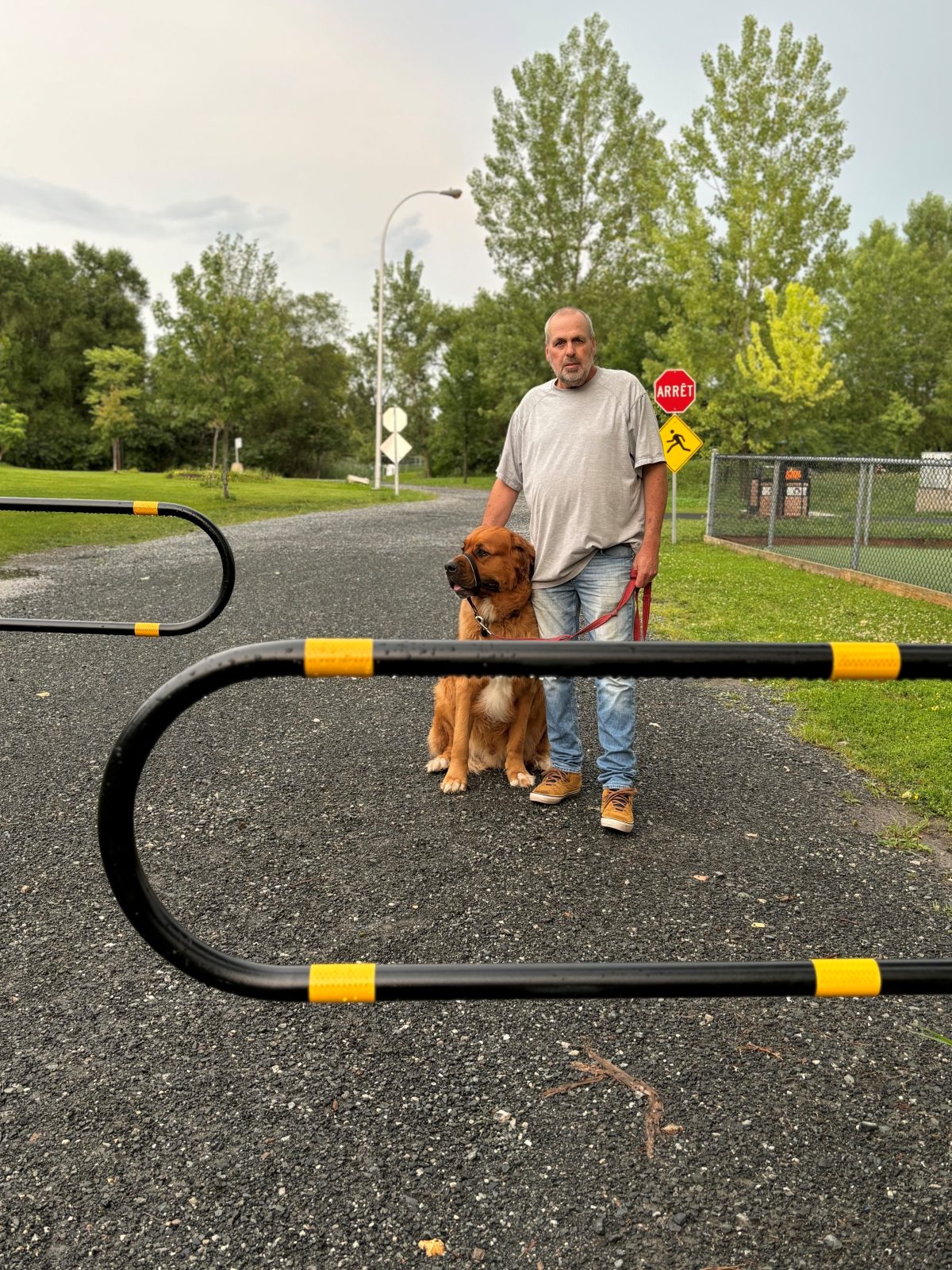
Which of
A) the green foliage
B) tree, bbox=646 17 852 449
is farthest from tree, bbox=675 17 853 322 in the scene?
the green foliage

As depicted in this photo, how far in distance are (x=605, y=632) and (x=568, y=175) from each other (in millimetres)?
43909

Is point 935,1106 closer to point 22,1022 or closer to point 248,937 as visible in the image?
point 248,937

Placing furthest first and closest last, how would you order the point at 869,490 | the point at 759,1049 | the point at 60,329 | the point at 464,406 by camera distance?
1. the point at 60,329
2. the point at 464,406
3. the point at 869,490
4. the point at 759,1049

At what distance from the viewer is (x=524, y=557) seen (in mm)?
4359

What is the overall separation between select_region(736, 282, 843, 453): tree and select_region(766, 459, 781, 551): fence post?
710cm

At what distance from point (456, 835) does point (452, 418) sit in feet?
184

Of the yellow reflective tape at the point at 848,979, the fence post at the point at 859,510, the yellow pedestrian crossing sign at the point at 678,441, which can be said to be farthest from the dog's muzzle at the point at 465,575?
the yellow pedestrian crossing sign at the point at 678,441

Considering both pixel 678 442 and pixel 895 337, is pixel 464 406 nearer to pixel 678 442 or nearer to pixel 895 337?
pixel 895 337

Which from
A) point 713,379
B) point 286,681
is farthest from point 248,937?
point 713,379

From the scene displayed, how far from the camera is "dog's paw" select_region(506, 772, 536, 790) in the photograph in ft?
15.3

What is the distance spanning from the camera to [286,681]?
22.9ft

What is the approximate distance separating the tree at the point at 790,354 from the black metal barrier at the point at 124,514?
64.9 ft

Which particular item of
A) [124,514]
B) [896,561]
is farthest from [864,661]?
[896,561]

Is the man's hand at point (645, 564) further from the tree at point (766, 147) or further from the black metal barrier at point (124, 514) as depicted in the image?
the tree at point (766, 147)
